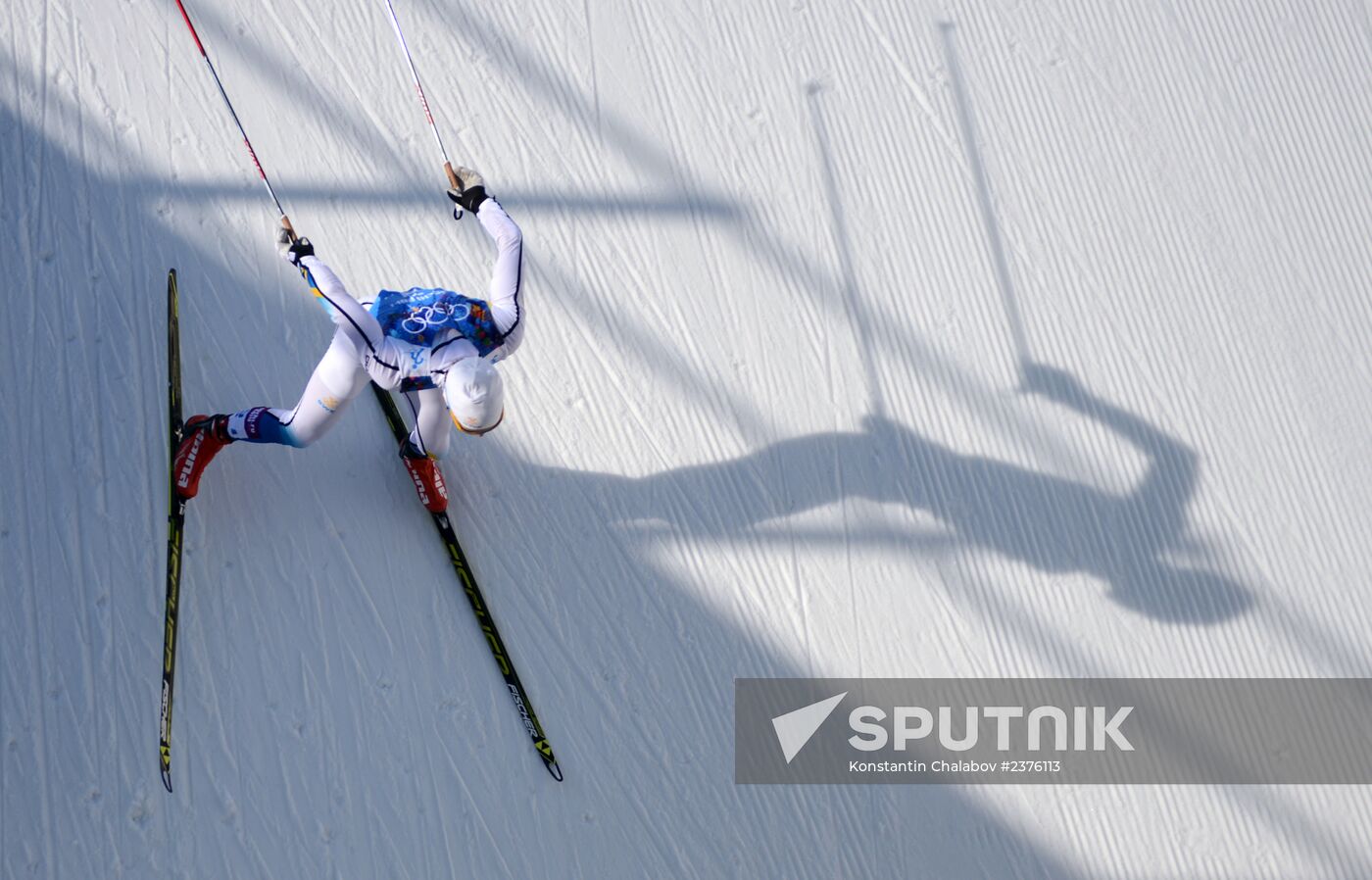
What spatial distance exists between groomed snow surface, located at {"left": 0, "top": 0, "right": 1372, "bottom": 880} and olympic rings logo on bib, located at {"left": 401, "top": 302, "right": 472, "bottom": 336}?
36.2 inches

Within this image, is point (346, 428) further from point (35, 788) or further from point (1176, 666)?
point (1176, 666)

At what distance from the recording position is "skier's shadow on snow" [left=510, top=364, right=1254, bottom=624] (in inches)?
166

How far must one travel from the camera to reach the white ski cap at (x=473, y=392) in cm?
312

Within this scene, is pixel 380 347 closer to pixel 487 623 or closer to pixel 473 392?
pixel 473 392

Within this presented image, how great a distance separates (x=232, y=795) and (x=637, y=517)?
4.78ft

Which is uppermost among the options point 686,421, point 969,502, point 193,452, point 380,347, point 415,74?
point 415,74

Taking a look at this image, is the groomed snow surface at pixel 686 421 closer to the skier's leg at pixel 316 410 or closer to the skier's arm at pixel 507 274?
the skier's leg at pixel 316 410

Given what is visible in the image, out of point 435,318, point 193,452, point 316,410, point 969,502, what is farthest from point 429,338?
point 969,502

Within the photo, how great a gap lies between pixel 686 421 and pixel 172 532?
1.64 m

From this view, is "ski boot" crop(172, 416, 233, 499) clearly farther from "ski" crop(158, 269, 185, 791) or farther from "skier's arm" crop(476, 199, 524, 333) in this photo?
"skier's arm" crop(476, 199, 524, 333)

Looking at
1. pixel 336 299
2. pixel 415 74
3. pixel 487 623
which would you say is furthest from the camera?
pixel 415 74

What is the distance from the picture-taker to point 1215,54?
510 centimetres

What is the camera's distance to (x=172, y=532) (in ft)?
12.6

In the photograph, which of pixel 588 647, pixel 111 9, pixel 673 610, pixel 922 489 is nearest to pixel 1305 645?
pixel 922 489
